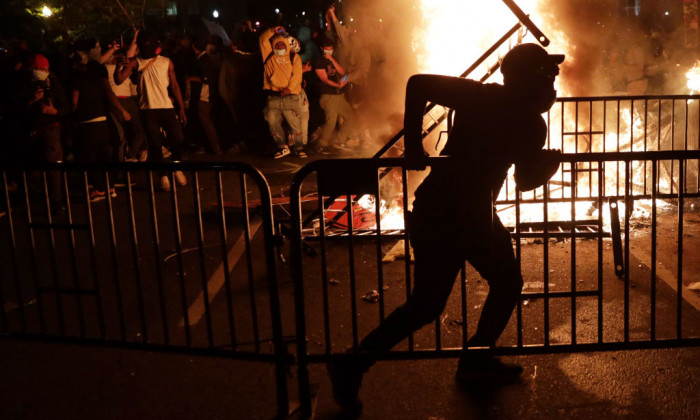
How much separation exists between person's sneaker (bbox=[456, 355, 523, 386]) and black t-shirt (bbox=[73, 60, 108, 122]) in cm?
720

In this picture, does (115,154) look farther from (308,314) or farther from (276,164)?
(308,314)

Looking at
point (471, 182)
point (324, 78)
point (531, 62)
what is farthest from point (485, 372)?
point (324, 78)

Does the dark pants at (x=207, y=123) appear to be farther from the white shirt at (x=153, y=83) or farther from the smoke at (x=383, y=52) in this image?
the white shirt at (x=153, y=83)

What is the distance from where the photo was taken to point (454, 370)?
4.07 m

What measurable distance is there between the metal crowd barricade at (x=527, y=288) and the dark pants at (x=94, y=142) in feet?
13.1

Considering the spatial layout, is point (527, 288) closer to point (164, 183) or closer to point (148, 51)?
point (164, 183)

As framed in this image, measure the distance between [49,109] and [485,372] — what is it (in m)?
7.42

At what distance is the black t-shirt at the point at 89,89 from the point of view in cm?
916

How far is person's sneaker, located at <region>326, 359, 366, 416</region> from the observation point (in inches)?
141

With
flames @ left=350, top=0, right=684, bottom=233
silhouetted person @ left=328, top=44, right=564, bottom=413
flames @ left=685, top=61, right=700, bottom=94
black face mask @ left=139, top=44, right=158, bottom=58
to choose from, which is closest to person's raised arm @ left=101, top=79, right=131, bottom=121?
black face mask @ left=139, top=44, right=158, bottom=58

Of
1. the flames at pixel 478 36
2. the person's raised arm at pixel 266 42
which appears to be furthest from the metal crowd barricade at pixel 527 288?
the person's raised arm at pixel 266 42

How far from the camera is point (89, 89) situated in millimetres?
9180

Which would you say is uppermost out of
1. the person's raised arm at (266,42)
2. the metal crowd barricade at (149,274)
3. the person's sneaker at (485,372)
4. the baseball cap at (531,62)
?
the person's raised arm at (266,42)

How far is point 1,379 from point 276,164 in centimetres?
856
